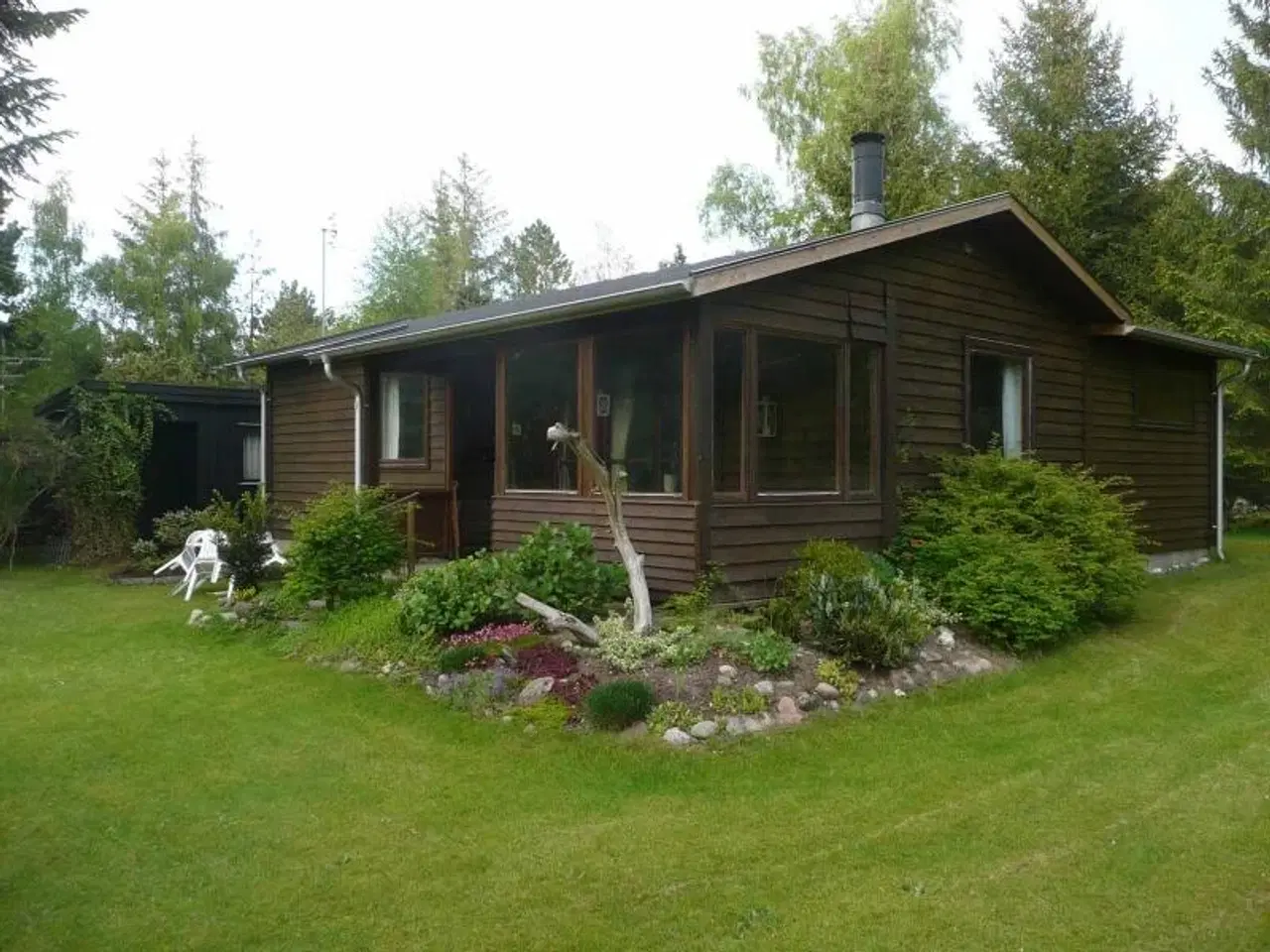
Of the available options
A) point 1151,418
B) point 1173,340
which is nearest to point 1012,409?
point 1173,340

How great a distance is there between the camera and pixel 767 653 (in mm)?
6070

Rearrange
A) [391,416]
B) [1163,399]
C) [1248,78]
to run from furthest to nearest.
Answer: [1248,78], [1163,399], [391,416]

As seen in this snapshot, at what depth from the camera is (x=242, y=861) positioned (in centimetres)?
385

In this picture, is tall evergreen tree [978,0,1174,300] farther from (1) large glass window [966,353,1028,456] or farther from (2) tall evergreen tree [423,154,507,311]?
(2) tall evergreen tree [423,154,507,311]

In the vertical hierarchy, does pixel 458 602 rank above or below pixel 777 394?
below

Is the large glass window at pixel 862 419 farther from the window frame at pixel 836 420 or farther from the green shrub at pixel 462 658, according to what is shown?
the green shrub at pixel 462 658

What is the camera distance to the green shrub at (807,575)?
6.74 m

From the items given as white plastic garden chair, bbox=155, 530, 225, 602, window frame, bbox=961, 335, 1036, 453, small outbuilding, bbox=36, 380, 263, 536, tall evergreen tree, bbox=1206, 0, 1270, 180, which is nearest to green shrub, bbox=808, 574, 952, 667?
window frame, bbox=961, 335, 1036, 453

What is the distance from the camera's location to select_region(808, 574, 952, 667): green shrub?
6309 mm

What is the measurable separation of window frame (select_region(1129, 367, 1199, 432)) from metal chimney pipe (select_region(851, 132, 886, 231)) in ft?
13.1

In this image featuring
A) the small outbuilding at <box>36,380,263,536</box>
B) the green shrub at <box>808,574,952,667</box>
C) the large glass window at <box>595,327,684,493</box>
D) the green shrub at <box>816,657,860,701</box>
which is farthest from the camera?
the small outbuilding at <box>36,380,263,536</box>

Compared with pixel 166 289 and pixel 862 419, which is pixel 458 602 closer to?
pixel 862 419

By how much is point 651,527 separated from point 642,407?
1.08 meters

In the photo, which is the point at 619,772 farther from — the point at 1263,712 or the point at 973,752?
the point at 1263,712
